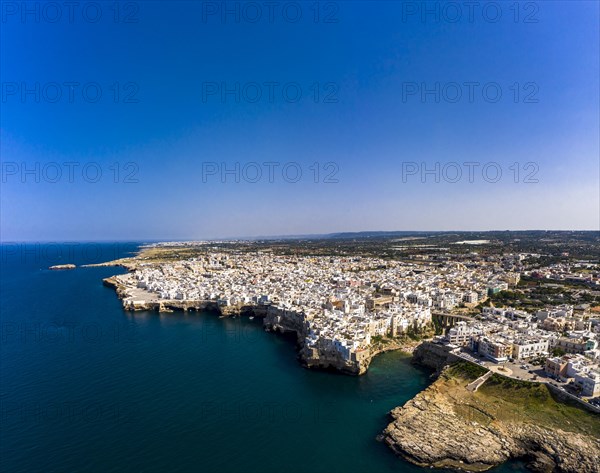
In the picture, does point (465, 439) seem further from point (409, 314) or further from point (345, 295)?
point (345, 295)

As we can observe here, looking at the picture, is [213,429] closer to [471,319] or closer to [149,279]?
[471,319]

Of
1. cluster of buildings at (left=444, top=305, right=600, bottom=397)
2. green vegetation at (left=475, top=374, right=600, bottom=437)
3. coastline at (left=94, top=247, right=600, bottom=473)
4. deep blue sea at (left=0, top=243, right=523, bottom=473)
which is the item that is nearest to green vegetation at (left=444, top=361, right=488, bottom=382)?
coastline at (left=94, top=247, right=600, bottom=473)

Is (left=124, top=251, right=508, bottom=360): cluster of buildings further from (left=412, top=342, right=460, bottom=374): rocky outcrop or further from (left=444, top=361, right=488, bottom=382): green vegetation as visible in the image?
(left=444, top=361, right=488, bottom=382): green vegetation

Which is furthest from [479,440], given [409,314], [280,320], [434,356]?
[280,320]

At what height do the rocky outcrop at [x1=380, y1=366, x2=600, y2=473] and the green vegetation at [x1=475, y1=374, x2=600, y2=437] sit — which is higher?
the green vegetation at [x1=475, y1=374, x2=600, y2=437]

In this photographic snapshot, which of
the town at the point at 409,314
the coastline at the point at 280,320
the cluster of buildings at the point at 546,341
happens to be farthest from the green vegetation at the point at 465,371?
the coastline at the point at 280,320

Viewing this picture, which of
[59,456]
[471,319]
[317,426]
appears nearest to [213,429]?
[317,426]
